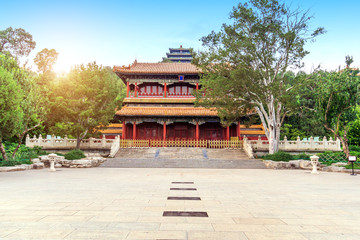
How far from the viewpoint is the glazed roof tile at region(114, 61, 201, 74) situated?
2572 centimetres

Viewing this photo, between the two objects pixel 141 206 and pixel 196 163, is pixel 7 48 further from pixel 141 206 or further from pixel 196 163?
pixel 141 206

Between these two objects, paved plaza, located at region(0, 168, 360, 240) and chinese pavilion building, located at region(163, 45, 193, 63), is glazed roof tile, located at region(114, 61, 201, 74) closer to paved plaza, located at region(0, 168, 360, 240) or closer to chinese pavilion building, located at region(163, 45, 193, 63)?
paved plaza, located at region(0, 168, 360, 240)

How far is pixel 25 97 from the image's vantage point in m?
14.4

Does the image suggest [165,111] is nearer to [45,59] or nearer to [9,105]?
[9,105]

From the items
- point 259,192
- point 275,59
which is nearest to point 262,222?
point 259,192

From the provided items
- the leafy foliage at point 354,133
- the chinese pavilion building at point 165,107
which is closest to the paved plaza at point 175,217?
the chinese pavilion building at point 165,107

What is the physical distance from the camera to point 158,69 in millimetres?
27281

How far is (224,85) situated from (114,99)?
9.17 m

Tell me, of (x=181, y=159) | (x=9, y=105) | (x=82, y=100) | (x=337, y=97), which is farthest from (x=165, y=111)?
(x=337, y=97)

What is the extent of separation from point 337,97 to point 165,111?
47.8 feet

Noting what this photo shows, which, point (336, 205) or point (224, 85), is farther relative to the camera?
point (224, 85)

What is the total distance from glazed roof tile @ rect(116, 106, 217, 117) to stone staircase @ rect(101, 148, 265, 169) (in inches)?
140

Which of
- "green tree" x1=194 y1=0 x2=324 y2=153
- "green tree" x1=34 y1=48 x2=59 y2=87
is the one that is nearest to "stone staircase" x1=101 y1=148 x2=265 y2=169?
"green tree" x1=194 y1=0 x2=324 y2=153

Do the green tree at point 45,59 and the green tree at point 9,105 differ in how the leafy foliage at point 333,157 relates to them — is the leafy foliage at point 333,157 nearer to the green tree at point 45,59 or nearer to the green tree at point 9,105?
the green tree at point 9,105
